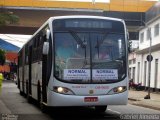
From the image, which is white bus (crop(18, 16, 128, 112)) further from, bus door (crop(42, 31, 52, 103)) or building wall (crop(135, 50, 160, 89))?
building wall (crop(135, 50, 160, 89))

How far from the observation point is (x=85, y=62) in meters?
→ 15.2

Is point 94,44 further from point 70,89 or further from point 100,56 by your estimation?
point 70,89

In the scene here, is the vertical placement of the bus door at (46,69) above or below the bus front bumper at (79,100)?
above

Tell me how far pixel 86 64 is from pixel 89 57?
244mm

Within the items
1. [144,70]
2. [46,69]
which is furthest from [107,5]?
[46,69]

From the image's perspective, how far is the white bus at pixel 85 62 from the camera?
15.0 meters

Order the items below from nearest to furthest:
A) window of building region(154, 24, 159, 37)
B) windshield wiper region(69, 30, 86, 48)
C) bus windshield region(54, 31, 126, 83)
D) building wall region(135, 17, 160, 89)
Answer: bus windshield region(54, 31, 126, 83) < windshield wiper region(69, 30, 86, 48) < window of building region(154, 24, 159, 37) < building wall region(135, 17, 160, 89)

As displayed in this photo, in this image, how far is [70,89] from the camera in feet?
49.1

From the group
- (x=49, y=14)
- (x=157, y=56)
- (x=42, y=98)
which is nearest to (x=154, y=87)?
(x=157, y=56)

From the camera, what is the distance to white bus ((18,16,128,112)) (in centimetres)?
1505

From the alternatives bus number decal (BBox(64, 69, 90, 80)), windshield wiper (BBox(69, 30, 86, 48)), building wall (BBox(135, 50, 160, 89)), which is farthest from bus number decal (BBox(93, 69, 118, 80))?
building wall (BBox(135, 50, 160, 89))

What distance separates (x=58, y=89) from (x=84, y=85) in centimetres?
83

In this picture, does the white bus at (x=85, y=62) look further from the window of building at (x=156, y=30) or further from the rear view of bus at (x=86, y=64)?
the window of building at (x=156, y=30)

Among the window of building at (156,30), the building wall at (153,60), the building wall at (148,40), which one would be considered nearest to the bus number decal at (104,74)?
the building wall at (153,60)
